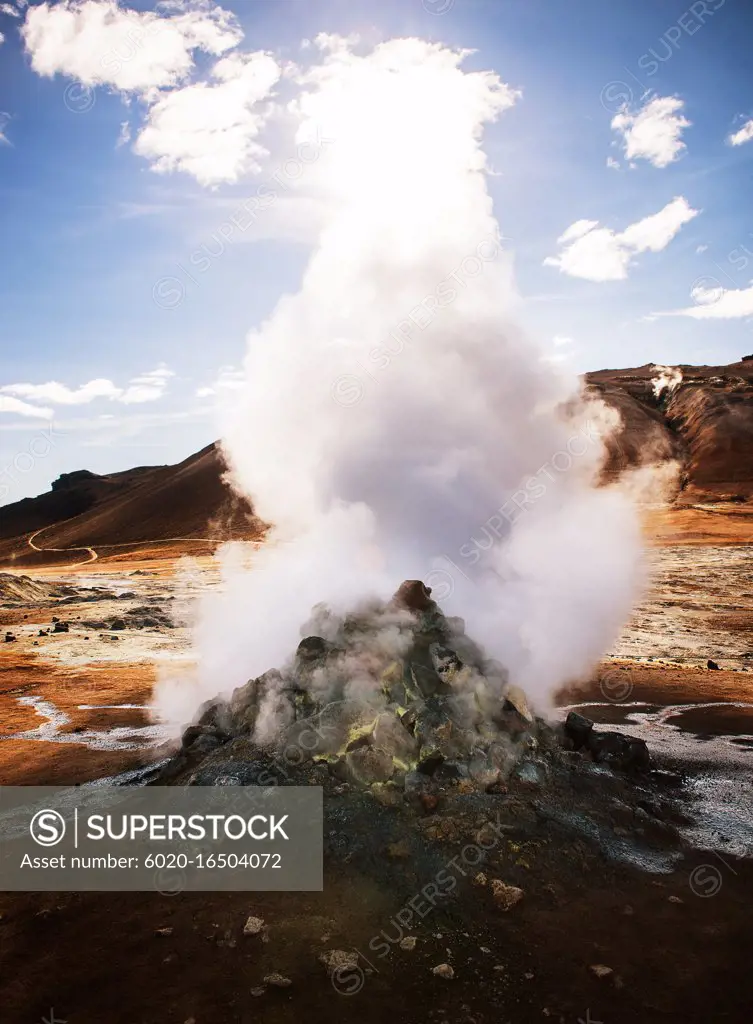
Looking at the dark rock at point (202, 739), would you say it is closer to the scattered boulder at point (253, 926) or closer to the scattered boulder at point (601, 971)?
the scattered boulder at point (253, 926)

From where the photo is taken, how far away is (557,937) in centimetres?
661

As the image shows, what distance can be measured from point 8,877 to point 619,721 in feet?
37.5

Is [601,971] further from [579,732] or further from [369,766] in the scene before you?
[579,732]

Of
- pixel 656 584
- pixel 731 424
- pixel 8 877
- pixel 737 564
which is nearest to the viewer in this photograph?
pixel 8 877

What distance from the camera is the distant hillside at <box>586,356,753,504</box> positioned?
66.1m

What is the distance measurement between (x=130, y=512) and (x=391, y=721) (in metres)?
91.2

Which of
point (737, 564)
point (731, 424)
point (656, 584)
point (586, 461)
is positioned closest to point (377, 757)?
point (586, 461)

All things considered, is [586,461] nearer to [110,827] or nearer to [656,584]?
[110,827]

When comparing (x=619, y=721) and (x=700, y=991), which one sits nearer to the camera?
(x=700, y=991)

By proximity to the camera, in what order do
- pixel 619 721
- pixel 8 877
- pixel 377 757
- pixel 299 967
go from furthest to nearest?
pixel 619 721
pixel 377 757
pixel 8 877
pixel 299 967

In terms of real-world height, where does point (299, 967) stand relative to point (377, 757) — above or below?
below

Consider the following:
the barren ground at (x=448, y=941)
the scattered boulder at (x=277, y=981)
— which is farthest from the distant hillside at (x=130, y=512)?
the scattered boulder at (x=277, y=981)

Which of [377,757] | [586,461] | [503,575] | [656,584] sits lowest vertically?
[656,584]
